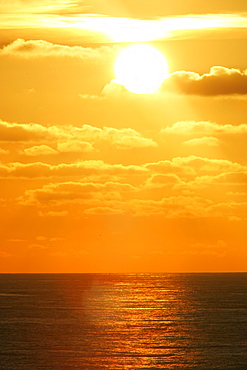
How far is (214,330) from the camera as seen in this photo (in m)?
162

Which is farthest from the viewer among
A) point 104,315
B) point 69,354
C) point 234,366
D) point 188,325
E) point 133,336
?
point 104,315

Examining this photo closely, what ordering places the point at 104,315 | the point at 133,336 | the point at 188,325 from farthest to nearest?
1. the point at 104,315
2. the point at 188,325
3. the point at 133,336

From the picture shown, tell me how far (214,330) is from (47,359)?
162 feet

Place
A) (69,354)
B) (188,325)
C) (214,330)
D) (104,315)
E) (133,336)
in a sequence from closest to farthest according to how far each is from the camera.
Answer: (69,354) → (133,336) → (214,330) → (188,325) → (104,315)

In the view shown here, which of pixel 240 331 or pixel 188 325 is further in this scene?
pixel 188 325

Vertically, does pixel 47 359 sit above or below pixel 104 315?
below

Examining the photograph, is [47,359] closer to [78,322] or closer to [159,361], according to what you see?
[159,361]

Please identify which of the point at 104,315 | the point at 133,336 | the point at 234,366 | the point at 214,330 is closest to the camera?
the point at 234,366

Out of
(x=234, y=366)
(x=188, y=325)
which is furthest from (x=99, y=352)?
(x=188, y=325)

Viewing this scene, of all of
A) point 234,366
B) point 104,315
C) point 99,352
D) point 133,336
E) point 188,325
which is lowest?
point 234,366

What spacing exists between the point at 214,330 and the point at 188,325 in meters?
13.0

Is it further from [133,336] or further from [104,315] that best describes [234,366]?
[104,315]

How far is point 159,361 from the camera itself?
395ft

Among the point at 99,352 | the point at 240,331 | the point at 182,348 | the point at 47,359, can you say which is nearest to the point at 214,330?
the point at 240,331
